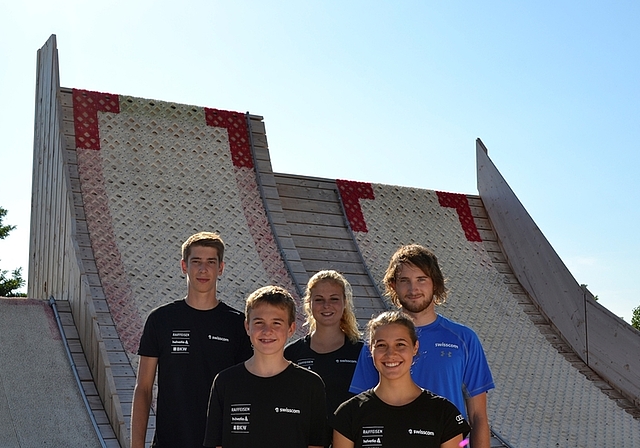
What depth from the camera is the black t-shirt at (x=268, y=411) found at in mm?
2121

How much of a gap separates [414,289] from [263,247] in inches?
153

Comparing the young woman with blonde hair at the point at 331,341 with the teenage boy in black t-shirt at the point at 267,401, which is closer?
the teenage boy in black t-shirt at the point at 267,401

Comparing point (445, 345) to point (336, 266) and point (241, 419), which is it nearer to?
A: point (241, 419)

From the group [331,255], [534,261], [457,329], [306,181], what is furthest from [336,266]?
[457,329]

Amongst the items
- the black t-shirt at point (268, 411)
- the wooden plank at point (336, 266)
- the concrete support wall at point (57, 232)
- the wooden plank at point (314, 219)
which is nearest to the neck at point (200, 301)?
the black t-shirt at point (268, 411)

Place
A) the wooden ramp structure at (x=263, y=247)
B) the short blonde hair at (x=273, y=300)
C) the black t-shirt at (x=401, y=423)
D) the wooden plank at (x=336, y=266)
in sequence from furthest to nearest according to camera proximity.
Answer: the wooden plank at (x=336, y=266), the wooden ramp structure at (x=263, y=247), the short blonde hair at (x=273, y=300), the black t-shirt at (x=401, y=423)

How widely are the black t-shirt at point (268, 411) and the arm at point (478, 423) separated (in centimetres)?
44

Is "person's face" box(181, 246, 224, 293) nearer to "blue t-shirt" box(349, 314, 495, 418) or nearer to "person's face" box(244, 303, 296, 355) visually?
"person's face" box(244, 303, 296, 355)

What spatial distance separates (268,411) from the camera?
6.98 ft

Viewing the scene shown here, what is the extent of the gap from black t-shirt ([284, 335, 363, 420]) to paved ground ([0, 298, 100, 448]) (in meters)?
2.20

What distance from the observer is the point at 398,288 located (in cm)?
239

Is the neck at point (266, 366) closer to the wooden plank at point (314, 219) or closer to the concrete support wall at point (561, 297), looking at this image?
the wooden plank at point (314, 219)

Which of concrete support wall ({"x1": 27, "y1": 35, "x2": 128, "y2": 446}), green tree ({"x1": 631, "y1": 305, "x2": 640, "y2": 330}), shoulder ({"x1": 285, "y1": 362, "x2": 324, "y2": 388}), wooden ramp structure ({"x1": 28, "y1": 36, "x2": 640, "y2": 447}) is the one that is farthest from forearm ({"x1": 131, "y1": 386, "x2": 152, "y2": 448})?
green tree ({"x1": 631, "y1": 305, "x2": 640, "y2": 330})

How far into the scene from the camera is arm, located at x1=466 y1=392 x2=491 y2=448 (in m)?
2.23
